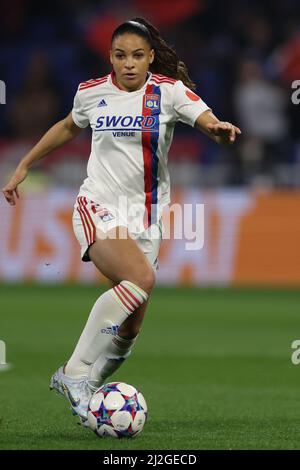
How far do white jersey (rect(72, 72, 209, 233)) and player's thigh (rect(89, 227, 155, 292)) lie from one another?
275 millimetres

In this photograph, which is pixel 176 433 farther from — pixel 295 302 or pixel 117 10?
pixel 117 10

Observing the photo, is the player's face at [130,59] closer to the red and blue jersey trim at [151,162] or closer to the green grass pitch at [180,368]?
the red and blue jersey trim at [151,162]

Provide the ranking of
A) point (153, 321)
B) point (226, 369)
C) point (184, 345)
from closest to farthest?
point (226, 369) → point (184, 345) → point (153, 321)

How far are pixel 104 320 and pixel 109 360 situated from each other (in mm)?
494

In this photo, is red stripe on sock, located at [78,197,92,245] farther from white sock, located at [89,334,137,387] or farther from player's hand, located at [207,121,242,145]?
player's hand, located at [207,121,242,145]

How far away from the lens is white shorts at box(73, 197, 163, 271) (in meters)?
6.29

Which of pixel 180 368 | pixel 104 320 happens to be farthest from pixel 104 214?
pixel 180 368

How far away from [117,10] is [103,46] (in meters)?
1.44

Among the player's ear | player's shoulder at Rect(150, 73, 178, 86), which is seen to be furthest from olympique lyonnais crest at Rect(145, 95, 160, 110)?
the player's ear

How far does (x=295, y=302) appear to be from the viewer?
14.1 m

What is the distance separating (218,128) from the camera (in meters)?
5.98

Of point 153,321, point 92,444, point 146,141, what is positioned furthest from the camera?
point 153,321

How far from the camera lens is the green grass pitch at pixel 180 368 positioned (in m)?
6.16

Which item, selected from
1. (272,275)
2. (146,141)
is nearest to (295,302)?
(272,275)
